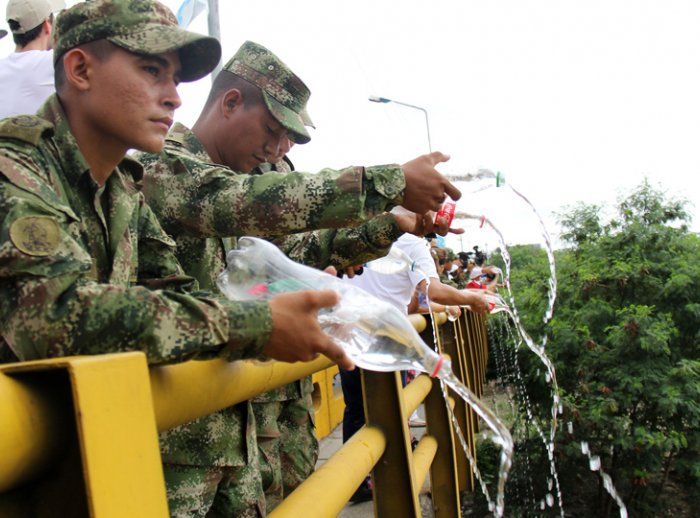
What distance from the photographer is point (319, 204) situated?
185cm

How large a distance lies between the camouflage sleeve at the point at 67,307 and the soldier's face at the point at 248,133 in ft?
4.09

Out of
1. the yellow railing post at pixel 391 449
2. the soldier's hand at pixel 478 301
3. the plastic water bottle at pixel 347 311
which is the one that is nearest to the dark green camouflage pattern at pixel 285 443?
the yellow railing post at pixel 391 449

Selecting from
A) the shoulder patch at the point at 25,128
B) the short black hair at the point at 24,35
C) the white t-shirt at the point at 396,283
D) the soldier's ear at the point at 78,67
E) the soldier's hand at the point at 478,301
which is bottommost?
the soldier's hand at the point at 478,301

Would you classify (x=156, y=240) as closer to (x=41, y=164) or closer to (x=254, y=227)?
(x=254, y=227)

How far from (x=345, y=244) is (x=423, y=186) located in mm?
654

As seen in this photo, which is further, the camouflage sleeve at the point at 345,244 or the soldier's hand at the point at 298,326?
the camouflage sleeve at the point at 345,244

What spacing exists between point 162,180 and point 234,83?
595mm

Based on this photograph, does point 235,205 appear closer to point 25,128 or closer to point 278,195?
point 278,195

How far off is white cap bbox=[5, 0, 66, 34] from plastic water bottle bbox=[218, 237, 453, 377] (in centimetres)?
179

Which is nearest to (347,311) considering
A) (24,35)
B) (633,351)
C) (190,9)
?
(24,35)

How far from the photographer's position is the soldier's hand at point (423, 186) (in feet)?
6.44

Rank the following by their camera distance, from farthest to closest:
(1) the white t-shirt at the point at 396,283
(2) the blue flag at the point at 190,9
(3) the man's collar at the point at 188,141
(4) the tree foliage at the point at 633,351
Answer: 1. (2) the blue flag at the point at 190,9
2. (4) the tree foliage at the point at 633,351
3. (1) the white t-shirt at the point at 396,283
4. (3) the man's collar at the point at 188,141

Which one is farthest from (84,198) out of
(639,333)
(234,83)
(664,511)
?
(664,511)

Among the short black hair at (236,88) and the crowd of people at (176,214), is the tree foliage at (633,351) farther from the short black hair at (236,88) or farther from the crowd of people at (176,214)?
the short black hair at (236,88)
